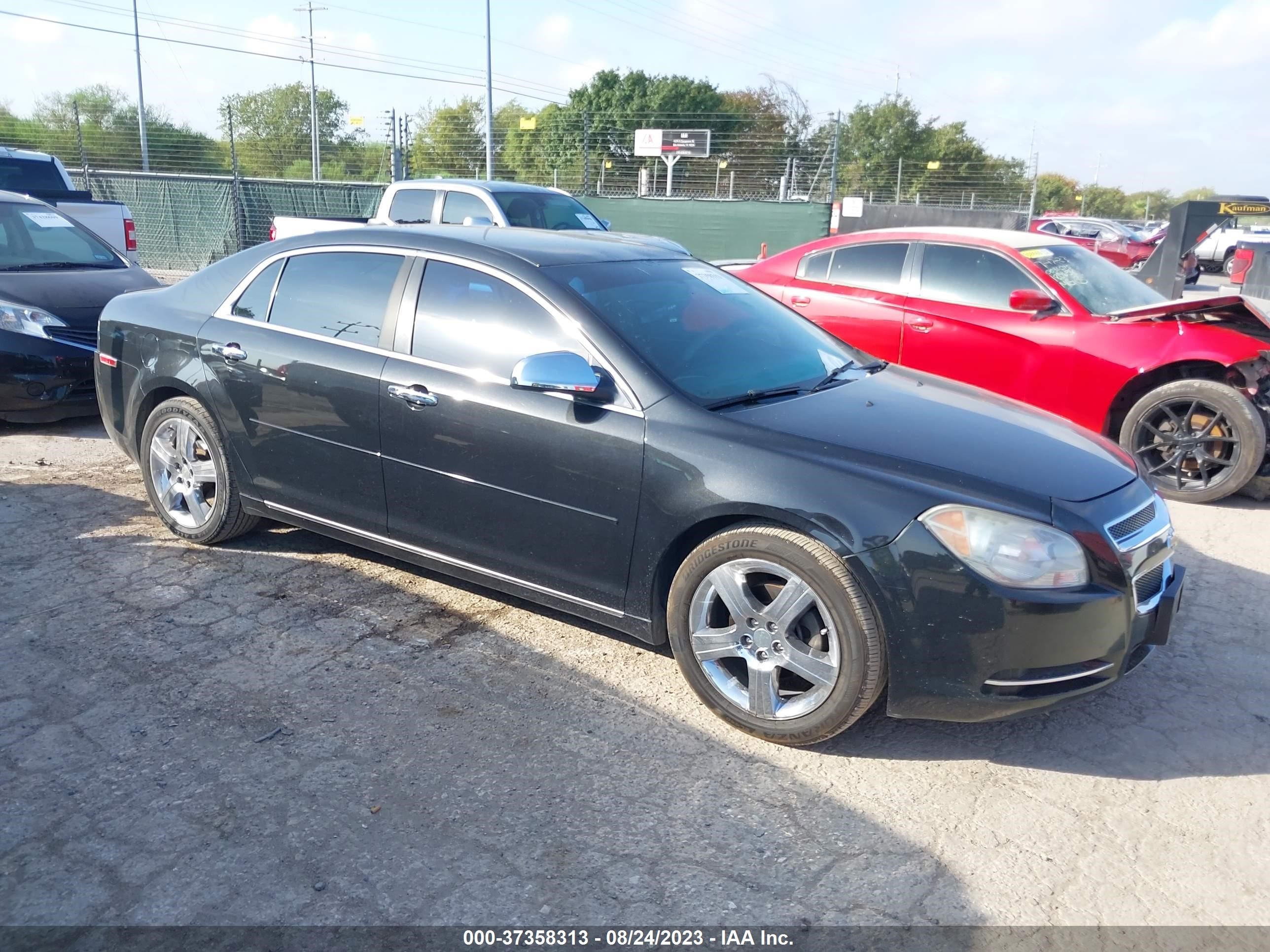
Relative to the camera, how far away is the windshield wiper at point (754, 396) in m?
3.64

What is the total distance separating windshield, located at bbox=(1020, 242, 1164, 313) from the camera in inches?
268

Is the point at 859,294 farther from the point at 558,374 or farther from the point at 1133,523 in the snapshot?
the point at 558,374

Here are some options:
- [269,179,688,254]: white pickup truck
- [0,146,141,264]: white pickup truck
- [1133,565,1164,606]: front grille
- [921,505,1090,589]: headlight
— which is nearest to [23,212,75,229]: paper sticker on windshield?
[0,146,141,264]: white pickup truck

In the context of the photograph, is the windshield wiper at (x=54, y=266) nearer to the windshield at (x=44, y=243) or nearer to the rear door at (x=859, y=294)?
the windshield at (x=44, y=243)

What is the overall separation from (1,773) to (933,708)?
2896 mm

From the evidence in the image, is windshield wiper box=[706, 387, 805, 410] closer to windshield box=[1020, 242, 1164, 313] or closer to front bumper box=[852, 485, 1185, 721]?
front bumper box=[852, 485, 1185, 721]

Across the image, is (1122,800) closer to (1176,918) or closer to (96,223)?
(1176,918)

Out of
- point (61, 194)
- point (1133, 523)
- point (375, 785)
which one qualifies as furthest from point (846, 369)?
point (61, 194)

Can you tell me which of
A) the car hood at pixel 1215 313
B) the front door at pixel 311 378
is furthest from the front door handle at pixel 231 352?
the car hood at pixel 1215 313

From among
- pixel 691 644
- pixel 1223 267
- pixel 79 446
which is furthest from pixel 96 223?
pixel 1223 267

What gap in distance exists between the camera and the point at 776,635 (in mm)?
3334

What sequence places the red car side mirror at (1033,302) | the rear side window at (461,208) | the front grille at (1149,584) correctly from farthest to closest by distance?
the rear side window at (461,208)
the red car side mirror at (1033,302)
the front grille at (1149,584)

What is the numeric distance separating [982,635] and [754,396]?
1.22 meters

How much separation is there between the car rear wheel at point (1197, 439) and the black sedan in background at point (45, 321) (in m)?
6.92
